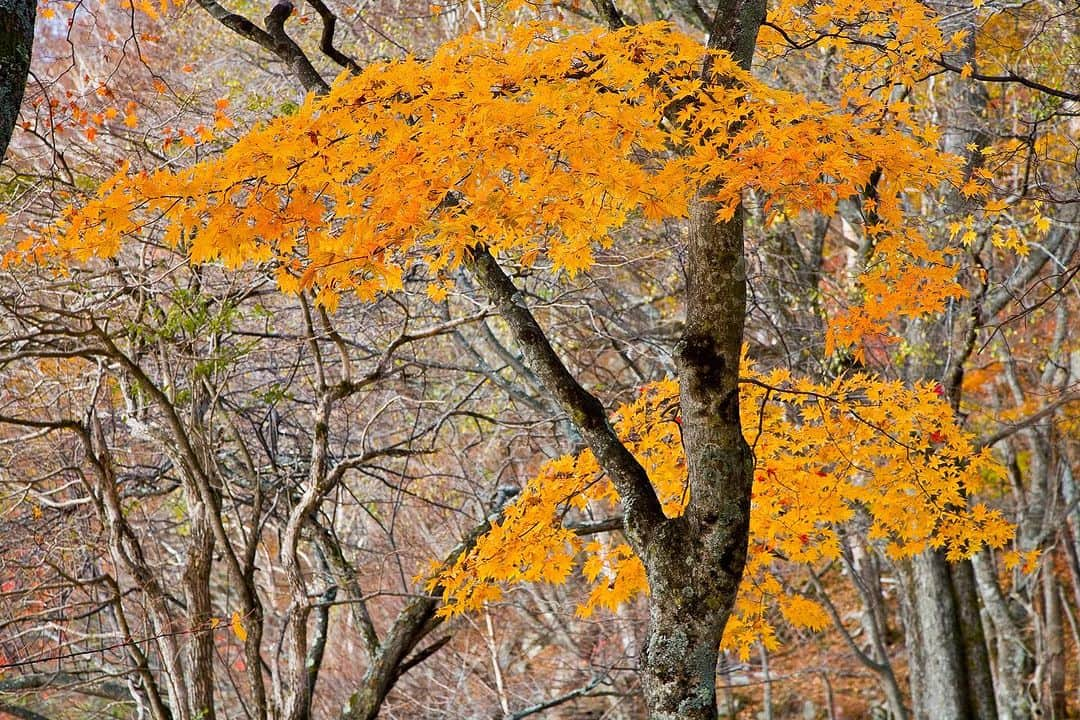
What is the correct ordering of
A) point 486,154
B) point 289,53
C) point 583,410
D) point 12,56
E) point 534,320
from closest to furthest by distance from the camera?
point 12,56 < point 486,154 < point 583,410 < point 534,320 < point 289,53

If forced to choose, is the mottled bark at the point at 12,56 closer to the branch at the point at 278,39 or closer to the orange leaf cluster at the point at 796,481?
the branch at the point at 278,39

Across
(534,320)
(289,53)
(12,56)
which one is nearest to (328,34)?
(289,53)

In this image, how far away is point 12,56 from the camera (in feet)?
7.41

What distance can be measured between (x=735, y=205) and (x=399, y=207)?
3.28 feet

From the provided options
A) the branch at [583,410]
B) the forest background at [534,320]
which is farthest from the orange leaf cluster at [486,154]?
the branch at [583,410]

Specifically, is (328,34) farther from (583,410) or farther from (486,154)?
(583,410)

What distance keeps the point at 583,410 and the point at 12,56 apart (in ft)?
7.08

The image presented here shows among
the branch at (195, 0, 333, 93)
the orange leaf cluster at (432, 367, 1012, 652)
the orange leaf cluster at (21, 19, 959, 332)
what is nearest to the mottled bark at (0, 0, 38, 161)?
the orange leaf cluster at (21, 19, 959, 332)

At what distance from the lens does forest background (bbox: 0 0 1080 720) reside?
10.3 feet

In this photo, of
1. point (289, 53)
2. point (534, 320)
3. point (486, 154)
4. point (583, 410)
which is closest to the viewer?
point (486, 154)

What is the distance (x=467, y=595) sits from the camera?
4.29m

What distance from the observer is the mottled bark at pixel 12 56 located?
2.24m

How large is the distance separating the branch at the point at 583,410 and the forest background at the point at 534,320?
2cm

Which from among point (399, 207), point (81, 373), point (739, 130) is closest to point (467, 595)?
point (399, 207)
